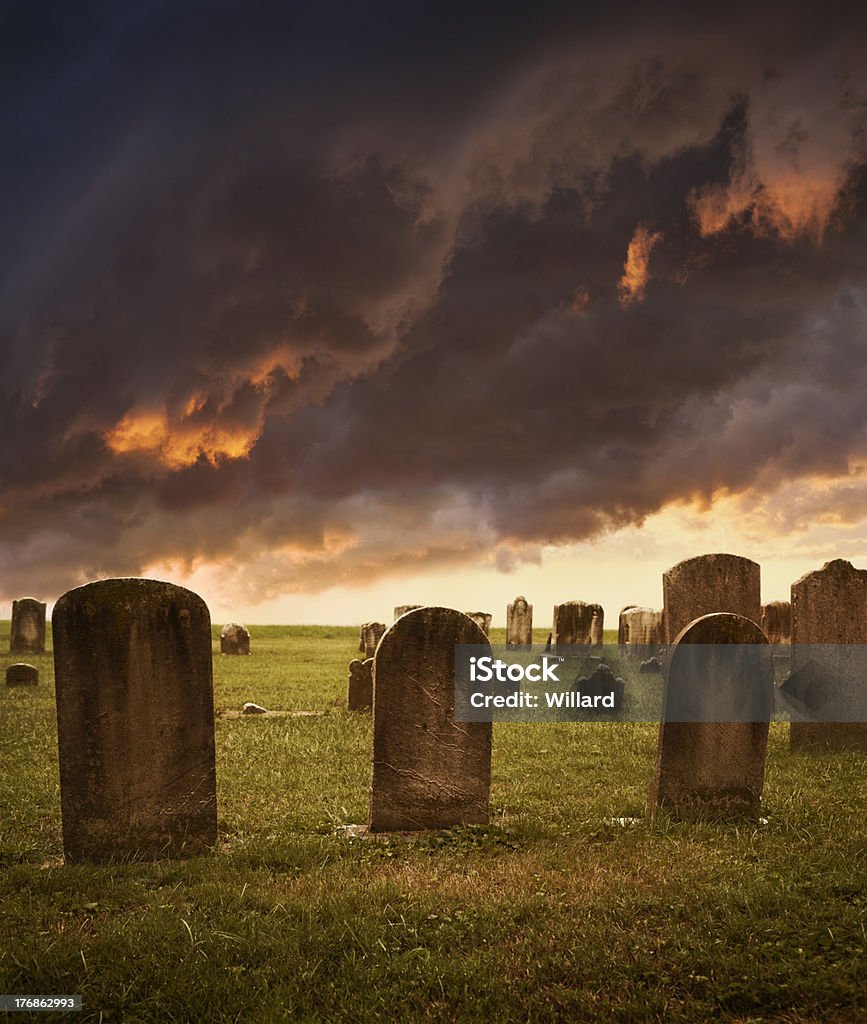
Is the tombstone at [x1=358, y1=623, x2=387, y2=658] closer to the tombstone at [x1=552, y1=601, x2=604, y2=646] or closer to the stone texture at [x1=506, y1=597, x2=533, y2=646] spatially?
the stone texture at [x1=506, y1=597, x2=533, y2=646]

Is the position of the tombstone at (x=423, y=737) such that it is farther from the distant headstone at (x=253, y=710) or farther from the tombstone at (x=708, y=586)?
the distant headstone at (x=253, y=710)

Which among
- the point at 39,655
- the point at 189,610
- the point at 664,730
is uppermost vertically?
the point at 189,610

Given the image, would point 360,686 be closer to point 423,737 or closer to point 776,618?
point 423,737

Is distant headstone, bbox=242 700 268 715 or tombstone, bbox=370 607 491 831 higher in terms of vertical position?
tombstone, bbox=370 607 491 831

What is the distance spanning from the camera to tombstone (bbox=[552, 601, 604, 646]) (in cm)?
2583

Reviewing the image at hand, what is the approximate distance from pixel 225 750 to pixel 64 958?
21.8ft

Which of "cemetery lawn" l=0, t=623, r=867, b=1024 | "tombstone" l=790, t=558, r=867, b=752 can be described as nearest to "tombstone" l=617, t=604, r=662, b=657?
"tombstone" l=790, t=558, r=867, b=752

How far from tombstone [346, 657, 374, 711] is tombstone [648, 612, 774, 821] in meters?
7.66

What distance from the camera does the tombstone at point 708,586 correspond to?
11664 mm

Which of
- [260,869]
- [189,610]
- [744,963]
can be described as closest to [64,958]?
[260,869]

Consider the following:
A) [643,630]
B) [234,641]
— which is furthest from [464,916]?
[234,641]

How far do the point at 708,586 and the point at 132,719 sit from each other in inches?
346

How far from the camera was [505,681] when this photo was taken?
1723cm

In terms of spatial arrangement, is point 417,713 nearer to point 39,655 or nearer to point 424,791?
point 424,791
